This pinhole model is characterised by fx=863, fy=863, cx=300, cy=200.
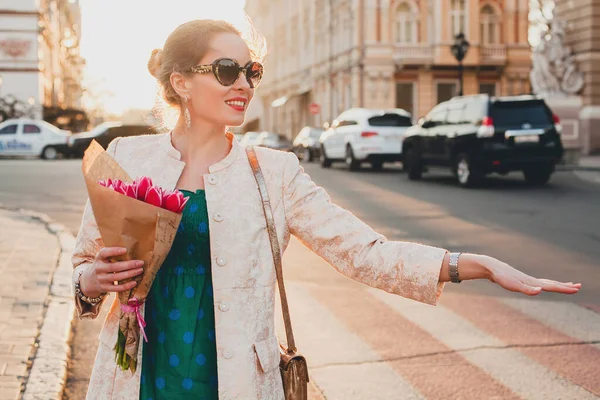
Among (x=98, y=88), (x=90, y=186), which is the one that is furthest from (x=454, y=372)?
(x=98, y=88)

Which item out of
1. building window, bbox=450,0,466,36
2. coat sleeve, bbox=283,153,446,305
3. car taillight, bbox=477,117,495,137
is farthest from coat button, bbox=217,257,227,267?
building window, bbox=450,0,466,36

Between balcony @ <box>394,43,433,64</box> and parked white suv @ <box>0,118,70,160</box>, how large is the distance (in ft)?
61.4

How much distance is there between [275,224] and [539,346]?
3405mm

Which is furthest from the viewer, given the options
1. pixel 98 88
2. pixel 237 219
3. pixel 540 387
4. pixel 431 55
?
pixel 98 88

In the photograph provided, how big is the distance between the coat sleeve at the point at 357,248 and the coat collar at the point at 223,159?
16 cm

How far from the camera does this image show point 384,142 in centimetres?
2338

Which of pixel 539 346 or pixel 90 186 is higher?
pixel 90 186

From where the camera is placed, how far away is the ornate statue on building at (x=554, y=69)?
30.5 metres

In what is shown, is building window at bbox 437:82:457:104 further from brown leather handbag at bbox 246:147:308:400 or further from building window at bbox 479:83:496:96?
brown leather handbag at bbox 246:147:308:400

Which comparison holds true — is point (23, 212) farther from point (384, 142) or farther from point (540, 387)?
→ point (384, 142)

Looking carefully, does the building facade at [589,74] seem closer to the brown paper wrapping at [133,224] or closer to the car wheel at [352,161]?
the car wheel at [352,161]

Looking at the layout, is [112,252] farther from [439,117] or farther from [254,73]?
[439,117]

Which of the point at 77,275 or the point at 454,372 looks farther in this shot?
the point at 454,372

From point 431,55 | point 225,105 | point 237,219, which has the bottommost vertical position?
point 237,219
